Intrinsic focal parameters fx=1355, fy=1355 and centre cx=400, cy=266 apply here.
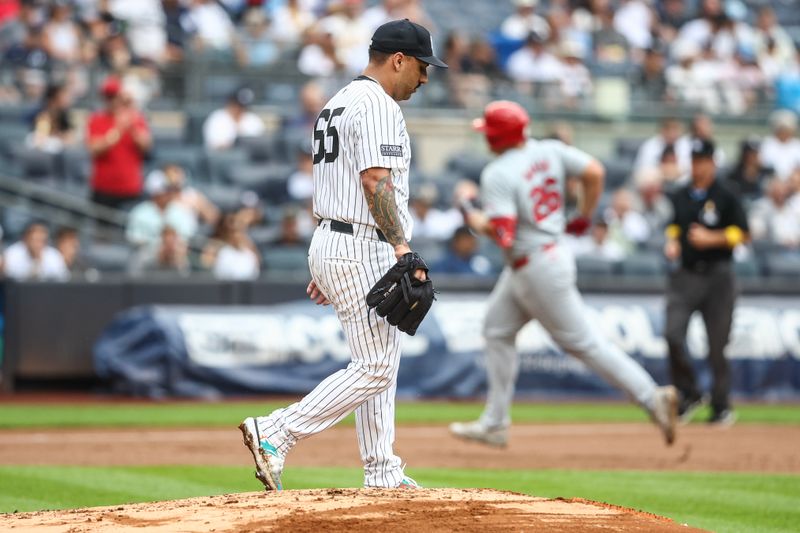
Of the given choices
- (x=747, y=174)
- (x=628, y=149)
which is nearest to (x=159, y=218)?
(x=628, y=149)

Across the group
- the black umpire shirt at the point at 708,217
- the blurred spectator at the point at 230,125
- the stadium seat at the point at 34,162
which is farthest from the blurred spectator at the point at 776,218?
the stadium seat at the point at 34,162

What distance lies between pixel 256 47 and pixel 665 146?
19.1ft

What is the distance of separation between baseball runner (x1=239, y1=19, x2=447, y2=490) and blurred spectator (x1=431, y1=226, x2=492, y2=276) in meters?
9.30

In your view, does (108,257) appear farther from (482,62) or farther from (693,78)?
(693,78)

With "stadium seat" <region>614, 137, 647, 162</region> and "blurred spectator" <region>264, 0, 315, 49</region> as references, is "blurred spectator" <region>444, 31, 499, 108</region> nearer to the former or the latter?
"blurred spectator" <region>264, 0, 315, 49</region>

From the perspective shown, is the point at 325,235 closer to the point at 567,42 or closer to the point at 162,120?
the point at 162,120

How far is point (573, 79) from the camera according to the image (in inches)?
797

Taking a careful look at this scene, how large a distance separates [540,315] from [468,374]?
17.4ft

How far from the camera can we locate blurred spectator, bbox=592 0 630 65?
21672mm

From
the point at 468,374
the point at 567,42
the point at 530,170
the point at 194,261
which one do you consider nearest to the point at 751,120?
the point at 567,42

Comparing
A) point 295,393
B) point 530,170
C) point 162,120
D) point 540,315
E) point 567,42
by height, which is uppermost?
point 567,42

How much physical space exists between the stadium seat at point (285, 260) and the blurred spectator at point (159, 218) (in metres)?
0.92

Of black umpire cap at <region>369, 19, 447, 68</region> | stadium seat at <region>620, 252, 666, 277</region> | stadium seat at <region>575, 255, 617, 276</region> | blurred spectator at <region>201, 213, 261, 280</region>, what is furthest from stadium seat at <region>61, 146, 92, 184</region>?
black umpire cap at <region>369, 19, 447, 68</region>

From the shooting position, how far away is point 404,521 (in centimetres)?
502
